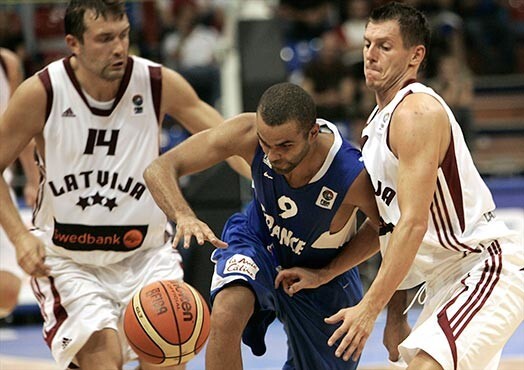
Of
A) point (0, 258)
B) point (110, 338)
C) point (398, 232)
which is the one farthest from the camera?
point (0, 258)

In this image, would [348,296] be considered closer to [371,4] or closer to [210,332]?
[210,332]

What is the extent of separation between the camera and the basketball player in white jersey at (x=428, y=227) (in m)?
4.33

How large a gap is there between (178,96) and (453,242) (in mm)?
1944

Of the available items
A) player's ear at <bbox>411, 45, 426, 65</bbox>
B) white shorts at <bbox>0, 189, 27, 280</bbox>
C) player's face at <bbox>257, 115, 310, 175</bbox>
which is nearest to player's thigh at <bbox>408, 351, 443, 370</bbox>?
player's face at <bbox>257, 115, 310, 175</bbox>

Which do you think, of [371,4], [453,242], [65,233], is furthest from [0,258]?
[371,4]

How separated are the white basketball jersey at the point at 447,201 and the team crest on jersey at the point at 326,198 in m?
0.28

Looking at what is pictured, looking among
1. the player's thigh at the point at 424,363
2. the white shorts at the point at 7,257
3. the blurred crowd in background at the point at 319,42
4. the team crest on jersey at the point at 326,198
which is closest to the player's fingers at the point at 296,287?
the team crest on jersey at the point at 326,198

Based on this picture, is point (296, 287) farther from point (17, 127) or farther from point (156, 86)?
point (17, 127)

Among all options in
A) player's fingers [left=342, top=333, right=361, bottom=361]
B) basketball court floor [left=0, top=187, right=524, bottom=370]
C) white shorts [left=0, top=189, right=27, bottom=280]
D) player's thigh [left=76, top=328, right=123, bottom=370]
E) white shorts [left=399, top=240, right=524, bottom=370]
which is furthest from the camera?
basketball court floor [left=0, top=187, right=524, bottom=370]

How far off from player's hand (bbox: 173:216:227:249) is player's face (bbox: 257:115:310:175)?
Answer: 1.44 ft

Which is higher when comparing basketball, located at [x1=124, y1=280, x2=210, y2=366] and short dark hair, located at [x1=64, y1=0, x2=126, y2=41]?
short dark hair, located at [x1=64, y1=0, x2=126, y2=41]

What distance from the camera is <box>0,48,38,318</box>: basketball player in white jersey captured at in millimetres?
6719

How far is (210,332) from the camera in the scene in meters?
4.87

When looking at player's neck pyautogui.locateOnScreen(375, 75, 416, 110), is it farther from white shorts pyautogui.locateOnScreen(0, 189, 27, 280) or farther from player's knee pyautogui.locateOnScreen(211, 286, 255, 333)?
white shorts pyautogui.locateOnScreen(0, 189, 27, 280)
